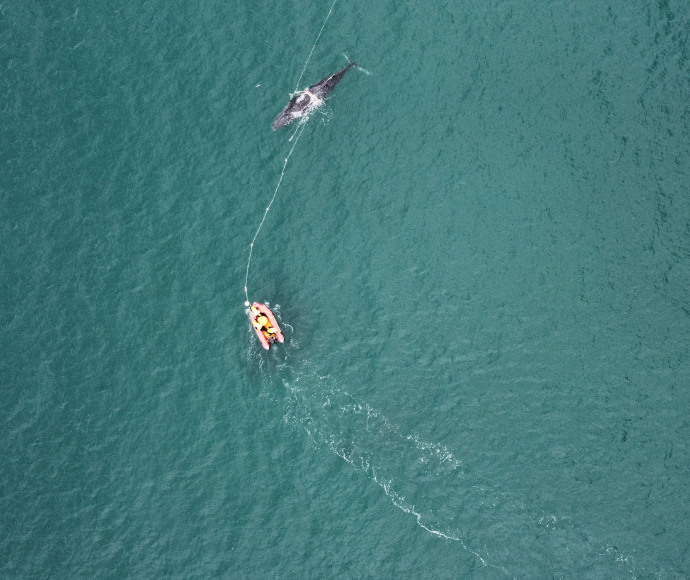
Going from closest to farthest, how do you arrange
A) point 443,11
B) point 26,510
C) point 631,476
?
point 631,476
point 26,510
point 443,11

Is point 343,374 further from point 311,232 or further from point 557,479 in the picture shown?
point 557,479

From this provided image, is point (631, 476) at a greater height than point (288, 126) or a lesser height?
lesser

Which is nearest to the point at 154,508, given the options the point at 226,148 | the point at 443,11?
the point at 226,148

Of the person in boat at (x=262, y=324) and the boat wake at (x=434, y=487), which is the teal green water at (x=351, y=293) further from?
the person in boat at (x=262, y=324)

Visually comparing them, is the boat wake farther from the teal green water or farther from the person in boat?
the person in boat

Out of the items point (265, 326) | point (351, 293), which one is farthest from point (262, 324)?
point (351, 293)
